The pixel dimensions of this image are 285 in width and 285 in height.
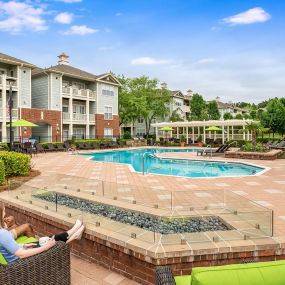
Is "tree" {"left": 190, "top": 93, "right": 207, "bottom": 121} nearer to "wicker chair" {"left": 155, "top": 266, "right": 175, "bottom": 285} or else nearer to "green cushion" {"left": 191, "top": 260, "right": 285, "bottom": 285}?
"wicker chair" {"left": 155, "top": 266, "right": 175, "bottom": 285}

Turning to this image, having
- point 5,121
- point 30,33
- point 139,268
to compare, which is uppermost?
point 30,33

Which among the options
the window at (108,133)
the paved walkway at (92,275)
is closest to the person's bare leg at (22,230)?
the paved walkway at (92,275)

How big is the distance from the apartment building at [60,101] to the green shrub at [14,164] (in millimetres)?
17985

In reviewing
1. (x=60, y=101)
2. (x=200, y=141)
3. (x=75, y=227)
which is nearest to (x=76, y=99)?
(x=60, y=101)

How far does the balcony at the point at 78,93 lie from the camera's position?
31.5 meters

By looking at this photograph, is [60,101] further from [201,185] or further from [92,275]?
[92,275]

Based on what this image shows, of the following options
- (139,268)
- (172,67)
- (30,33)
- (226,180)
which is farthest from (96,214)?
(172,67)

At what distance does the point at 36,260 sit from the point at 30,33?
25.3m

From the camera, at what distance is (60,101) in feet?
101

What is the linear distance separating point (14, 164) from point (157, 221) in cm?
704

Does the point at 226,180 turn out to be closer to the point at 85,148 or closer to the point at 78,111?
the point at 85,148

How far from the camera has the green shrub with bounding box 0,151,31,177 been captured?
949cm

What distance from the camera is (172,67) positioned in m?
37.8

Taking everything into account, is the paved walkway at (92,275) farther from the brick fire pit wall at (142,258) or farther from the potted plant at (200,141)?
the potted plant at (200,141)
